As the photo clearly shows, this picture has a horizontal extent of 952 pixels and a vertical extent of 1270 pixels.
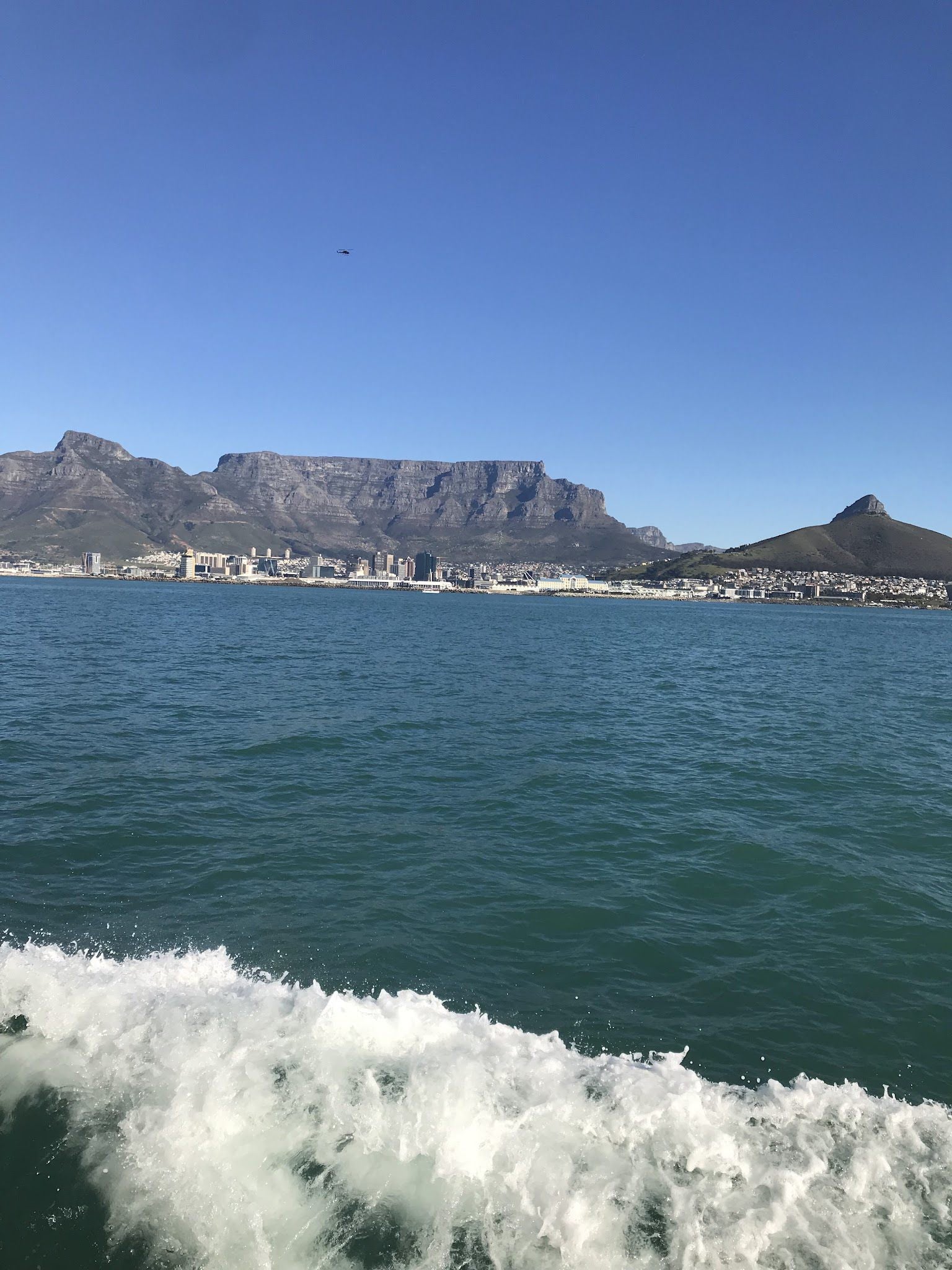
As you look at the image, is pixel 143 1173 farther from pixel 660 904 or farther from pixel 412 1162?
pixel 660 904

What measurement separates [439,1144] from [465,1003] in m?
3.39

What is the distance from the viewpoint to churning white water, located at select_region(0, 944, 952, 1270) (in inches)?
285

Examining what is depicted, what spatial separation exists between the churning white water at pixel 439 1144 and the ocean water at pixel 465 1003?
1.5 inches

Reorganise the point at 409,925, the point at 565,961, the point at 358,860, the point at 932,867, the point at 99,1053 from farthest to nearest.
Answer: the point at 932,867 → the point at 358,860 → the point at 409,925 → the point at 565,961 → the point at 99,1053

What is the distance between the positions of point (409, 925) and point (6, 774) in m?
16.1

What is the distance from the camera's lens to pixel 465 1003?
11703 mm

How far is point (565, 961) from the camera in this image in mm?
13320

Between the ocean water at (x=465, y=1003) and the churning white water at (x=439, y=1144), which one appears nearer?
the churning white water at (x=439, y=1144)

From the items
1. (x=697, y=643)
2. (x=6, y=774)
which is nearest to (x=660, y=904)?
(x=6, y=774)

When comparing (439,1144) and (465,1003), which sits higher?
(439,1144)

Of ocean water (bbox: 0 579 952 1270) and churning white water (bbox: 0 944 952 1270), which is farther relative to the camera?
ocean water (bbox: 0 579 952 1270)

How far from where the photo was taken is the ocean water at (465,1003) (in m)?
7.52

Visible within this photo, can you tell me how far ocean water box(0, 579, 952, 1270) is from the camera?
7523 millimetres

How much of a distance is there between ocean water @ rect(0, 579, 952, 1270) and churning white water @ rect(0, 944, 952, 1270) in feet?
0.12
